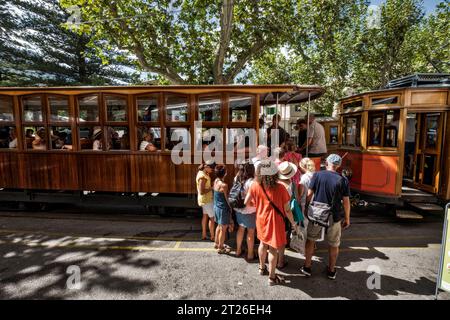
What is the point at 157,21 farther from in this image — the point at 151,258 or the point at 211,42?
the point at 151,258

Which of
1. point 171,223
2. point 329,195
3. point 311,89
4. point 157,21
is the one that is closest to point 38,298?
point 171,223

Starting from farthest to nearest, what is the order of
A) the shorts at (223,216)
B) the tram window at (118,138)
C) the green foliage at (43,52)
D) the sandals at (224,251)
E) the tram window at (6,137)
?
the green foliage at (43,52) → the tram window at (6,137) → the tram window at (118,138) → the sandals at (224,251) → the shorts at (223,216)

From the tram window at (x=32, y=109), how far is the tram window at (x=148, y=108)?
8.43ft

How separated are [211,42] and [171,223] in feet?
34.3

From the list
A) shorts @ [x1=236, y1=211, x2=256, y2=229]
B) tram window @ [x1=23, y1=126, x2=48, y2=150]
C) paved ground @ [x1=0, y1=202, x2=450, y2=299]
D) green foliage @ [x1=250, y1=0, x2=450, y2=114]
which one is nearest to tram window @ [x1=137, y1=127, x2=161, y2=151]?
paved ground @ [x1=0, y1=202, x2=450, y2=299]

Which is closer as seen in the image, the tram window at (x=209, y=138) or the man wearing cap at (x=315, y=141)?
the tram window at (x=209, y=138)

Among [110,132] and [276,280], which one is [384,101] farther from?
[110,132]

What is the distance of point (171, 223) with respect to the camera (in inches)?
226

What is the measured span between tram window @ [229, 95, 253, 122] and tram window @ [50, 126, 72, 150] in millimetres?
4086

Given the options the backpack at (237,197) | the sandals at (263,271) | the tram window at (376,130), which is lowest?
the sandals at (263,271)

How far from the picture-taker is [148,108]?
5.73 meters

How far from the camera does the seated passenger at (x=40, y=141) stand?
19.8ft

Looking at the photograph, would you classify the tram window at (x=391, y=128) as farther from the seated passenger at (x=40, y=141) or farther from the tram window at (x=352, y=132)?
the seated passenger at (x=40, y=141)

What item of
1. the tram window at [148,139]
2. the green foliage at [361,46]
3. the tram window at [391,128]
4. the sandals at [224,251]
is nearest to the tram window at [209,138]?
the tram window at [148,139]
